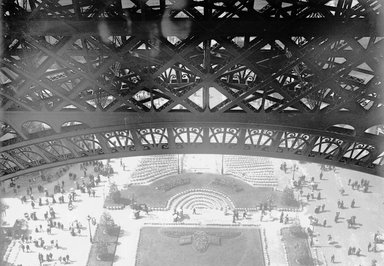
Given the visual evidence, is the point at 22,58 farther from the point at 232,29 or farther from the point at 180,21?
the point at 232,29

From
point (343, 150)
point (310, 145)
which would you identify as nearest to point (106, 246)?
point (310, 145)

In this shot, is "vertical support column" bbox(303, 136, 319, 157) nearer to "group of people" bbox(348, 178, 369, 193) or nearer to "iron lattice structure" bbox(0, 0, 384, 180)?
"iron lattice structure" bbox(0, 0, 384, 180)

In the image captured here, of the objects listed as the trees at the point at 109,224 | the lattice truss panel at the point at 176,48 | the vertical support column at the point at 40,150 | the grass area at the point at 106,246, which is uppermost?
the lattice truss panel at the point at 176,48

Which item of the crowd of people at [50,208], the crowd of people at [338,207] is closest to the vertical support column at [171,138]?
the crowd of people at [50,208]

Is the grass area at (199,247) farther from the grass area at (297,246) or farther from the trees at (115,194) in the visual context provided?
the trees at (115,194)

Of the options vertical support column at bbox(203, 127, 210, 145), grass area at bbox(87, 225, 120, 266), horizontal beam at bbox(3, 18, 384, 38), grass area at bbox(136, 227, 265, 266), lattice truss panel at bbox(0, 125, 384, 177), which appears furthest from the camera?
grass area at bbox(136, 227, 265, 266)

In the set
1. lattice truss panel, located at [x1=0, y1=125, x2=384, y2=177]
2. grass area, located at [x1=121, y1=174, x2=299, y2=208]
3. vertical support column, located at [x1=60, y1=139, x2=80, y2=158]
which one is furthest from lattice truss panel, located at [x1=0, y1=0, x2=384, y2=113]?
grass area, located at [x1=121, y1=174, x2=299, y2=208]

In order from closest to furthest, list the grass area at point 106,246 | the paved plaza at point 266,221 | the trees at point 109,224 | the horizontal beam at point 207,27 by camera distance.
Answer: the horizontal beam at point 207,27 → the grass area at point 106,246 → the paved plaza at point 266,221 → the trees at point 109,224

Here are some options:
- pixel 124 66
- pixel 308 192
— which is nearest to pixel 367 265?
pixel 308 192
